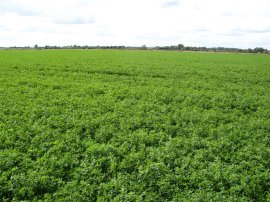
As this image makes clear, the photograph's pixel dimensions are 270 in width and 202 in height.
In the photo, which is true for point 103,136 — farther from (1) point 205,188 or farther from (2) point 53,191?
(1) point 205,188

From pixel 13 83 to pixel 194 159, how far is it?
14.4 meters

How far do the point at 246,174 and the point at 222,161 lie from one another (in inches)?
38.0

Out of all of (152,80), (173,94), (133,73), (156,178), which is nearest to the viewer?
(156,178)

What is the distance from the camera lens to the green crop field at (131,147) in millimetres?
7086

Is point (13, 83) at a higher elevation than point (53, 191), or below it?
higher

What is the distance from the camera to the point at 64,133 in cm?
1038

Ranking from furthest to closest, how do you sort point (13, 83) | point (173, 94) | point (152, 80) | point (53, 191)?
point (152, 80) → point (13, 83) → point (173, 94) → point (53, 191)

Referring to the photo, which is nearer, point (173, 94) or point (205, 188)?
point (205, 188)

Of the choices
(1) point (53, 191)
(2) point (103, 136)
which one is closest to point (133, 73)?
(2) point (103, 136)

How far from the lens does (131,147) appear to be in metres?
→ 9.45

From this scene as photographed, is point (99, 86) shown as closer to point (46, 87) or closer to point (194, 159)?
point (46, 87)

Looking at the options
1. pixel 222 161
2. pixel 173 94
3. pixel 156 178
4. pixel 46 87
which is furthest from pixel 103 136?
pixel 46 87

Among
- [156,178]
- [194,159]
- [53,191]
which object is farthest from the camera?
[194,159]

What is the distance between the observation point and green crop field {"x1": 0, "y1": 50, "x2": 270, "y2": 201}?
7.09 m
